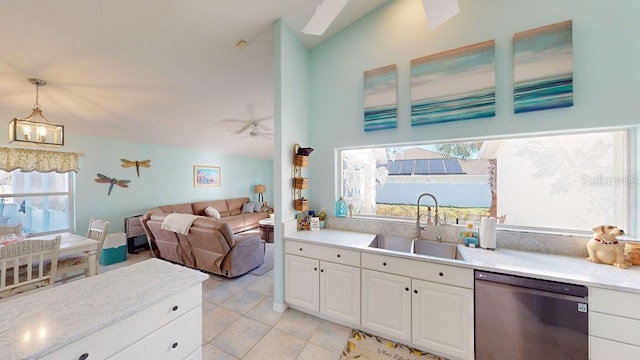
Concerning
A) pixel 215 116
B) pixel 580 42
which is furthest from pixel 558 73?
pixel 215 116

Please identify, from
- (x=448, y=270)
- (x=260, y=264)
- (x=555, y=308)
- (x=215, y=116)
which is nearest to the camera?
(x=555, y=308)

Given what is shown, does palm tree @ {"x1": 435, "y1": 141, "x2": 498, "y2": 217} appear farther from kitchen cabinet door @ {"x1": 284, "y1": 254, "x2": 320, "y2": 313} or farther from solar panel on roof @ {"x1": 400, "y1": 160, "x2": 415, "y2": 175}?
kitchen cabinet door @ {"x1": 284, "y1": 254, "x2": 320, "y2": 313}

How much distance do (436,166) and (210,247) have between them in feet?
10.1

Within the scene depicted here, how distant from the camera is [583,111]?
5.50ft

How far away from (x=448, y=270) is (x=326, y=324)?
4.12 feet

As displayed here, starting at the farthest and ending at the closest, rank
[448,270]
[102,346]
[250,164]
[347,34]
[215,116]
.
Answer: [250,164] → [215,116] → [347,34] → [448,270] → [102,346]

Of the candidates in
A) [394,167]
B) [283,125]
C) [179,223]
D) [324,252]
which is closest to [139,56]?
[283,125]

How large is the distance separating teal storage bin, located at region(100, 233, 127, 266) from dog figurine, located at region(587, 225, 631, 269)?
5833 millimetres

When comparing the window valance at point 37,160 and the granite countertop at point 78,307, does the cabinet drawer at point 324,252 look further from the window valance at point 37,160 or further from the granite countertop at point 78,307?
the window valance at point 37,160

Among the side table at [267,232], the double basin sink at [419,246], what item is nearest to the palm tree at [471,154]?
the double basin sink at [419,246]

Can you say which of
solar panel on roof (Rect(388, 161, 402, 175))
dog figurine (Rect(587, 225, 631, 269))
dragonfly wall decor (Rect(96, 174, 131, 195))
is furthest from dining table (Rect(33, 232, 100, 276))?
dog figurine (Rect(587, 225, 631, 269))

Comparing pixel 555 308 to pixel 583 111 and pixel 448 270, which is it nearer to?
pixel 448 270

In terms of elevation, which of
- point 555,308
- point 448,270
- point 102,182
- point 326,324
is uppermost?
point 102,182

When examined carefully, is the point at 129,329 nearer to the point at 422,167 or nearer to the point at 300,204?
the point at 300,204
